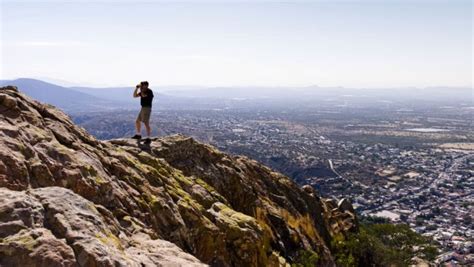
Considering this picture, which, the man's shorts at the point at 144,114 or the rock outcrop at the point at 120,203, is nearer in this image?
the rock outcrop at the point at 120,203

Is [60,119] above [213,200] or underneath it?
above

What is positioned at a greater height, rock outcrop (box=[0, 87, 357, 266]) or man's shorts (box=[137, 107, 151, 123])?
man's shorts (box=[137, 107, 151, 123])

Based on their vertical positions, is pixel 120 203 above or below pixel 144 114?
below

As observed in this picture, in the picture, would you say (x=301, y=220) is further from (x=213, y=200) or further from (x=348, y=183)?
(x=348, y=183)

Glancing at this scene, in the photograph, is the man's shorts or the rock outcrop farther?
the man's shorts

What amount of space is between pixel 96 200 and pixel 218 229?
6.41 meters

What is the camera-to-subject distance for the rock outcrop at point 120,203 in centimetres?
1024

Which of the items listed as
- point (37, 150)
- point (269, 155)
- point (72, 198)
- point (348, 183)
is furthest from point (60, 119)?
point (269, 155)

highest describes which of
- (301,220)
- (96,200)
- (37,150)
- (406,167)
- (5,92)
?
(5,92)

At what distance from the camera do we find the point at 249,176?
107 feet

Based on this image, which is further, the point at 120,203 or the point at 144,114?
the point at 144,114

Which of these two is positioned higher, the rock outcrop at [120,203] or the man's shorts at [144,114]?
the man's shorts at [144,114]

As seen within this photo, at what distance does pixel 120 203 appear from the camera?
15.7 metres

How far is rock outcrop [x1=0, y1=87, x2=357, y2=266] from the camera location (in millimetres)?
10243
